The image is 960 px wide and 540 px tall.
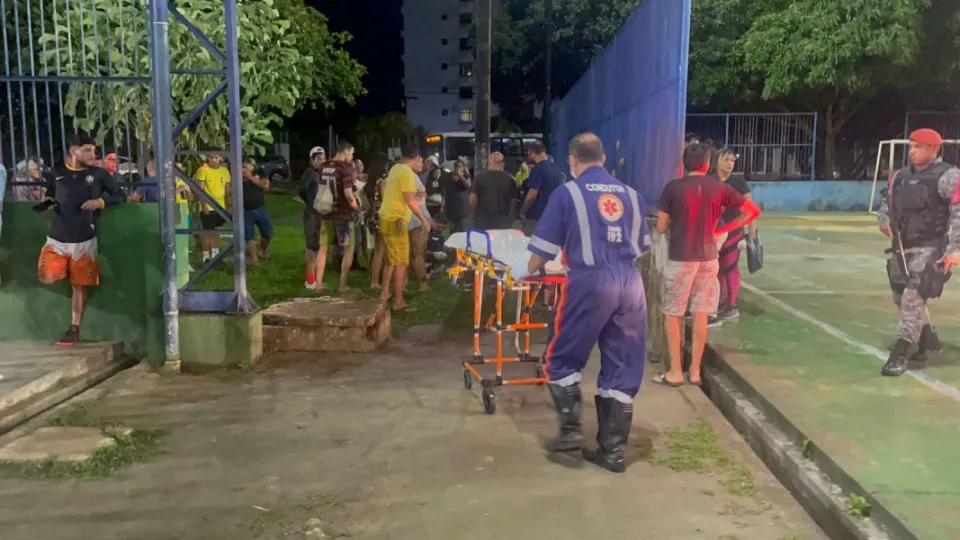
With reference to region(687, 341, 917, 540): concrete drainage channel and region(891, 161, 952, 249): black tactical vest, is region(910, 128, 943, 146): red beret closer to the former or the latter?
region(891, 161, 952, 249): black tactical vest

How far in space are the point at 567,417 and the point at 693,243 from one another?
1.95 meters

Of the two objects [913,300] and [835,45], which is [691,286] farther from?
[835,45]

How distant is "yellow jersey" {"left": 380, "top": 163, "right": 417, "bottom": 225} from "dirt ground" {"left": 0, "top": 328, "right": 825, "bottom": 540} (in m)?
2.58

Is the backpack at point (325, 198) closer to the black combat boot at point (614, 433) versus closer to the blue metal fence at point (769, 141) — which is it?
the black combat boot at point (614, 433)

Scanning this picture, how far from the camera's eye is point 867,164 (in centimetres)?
2703

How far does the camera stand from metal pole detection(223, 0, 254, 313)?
641cm

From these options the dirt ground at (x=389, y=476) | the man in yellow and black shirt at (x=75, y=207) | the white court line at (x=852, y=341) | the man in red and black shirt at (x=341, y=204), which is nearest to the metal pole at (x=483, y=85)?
the man in red and black shirt at (x=341, y=204)

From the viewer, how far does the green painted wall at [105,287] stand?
700cm

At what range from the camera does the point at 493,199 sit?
9.53m

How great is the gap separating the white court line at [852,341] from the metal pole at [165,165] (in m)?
5.64

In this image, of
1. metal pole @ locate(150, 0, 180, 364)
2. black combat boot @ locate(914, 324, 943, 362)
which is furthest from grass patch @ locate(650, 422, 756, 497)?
metal pole @ locate(150, 0, 180, 364)

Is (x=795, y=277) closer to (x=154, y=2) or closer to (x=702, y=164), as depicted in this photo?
(x=702, y=164)

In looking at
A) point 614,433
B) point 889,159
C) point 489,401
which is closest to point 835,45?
point 889,159

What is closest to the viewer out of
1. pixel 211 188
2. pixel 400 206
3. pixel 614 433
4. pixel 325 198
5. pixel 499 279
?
pixel 614 433
